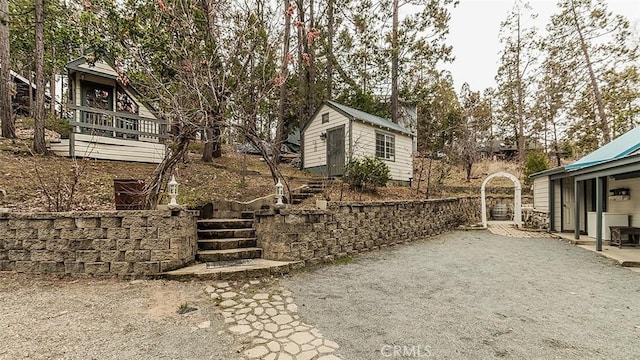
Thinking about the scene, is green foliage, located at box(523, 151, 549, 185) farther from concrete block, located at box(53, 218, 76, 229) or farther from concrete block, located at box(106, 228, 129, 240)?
concrete block, located at box(53, 218, 76, 229)

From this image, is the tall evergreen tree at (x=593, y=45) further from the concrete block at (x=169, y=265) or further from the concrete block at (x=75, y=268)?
the concrete block at (x=75, y=268)

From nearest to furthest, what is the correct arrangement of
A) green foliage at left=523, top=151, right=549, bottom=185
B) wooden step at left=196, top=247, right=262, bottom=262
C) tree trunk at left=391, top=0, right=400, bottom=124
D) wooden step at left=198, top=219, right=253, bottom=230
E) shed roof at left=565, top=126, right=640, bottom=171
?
wooden step at left=196, top=247, right=262, bottom=262 < wooden step at left=198, top=219, right=253, bottom=230 < shed roof at left=565, top=126, right=640, bottom=171 < green foliage at left=523, top=151, right=549, bottom=185 < tree trunk at left=391, top=0, right=400, bottom=124

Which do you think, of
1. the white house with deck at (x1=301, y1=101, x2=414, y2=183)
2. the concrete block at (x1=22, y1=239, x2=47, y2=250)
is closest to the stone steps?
the concrete block at (x1=22, y1=239, x2=47, y2=250)

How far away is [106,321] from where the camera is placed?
2.69 m

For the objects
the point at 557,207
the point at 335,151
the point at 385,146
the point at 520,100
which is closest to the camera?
the point at 557,207

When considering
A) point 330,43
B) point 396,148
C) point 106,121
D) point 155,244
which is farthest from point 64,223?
point 330,43

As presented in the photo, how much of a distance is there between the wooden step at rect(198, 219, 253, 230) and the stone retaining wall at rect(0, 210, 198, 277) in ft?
3.56

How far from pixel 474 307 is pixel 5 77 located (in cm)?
1284

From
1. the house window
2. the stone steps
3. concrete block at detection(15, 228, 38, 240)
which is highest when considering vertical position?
the house window

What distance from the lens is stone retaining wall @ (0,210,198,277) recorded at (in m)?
3.75

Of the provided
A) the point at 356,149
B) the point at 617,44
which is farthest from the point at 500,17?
the point at 356,149

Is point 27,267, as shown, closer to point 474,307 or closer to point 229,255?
point 229,255

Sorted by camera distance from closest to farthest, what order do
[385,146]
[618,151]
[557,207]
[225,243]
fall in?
[225,243], [618,151], [557,207], [385,146]

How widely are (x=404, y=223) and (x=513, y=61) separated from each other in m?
17.3
